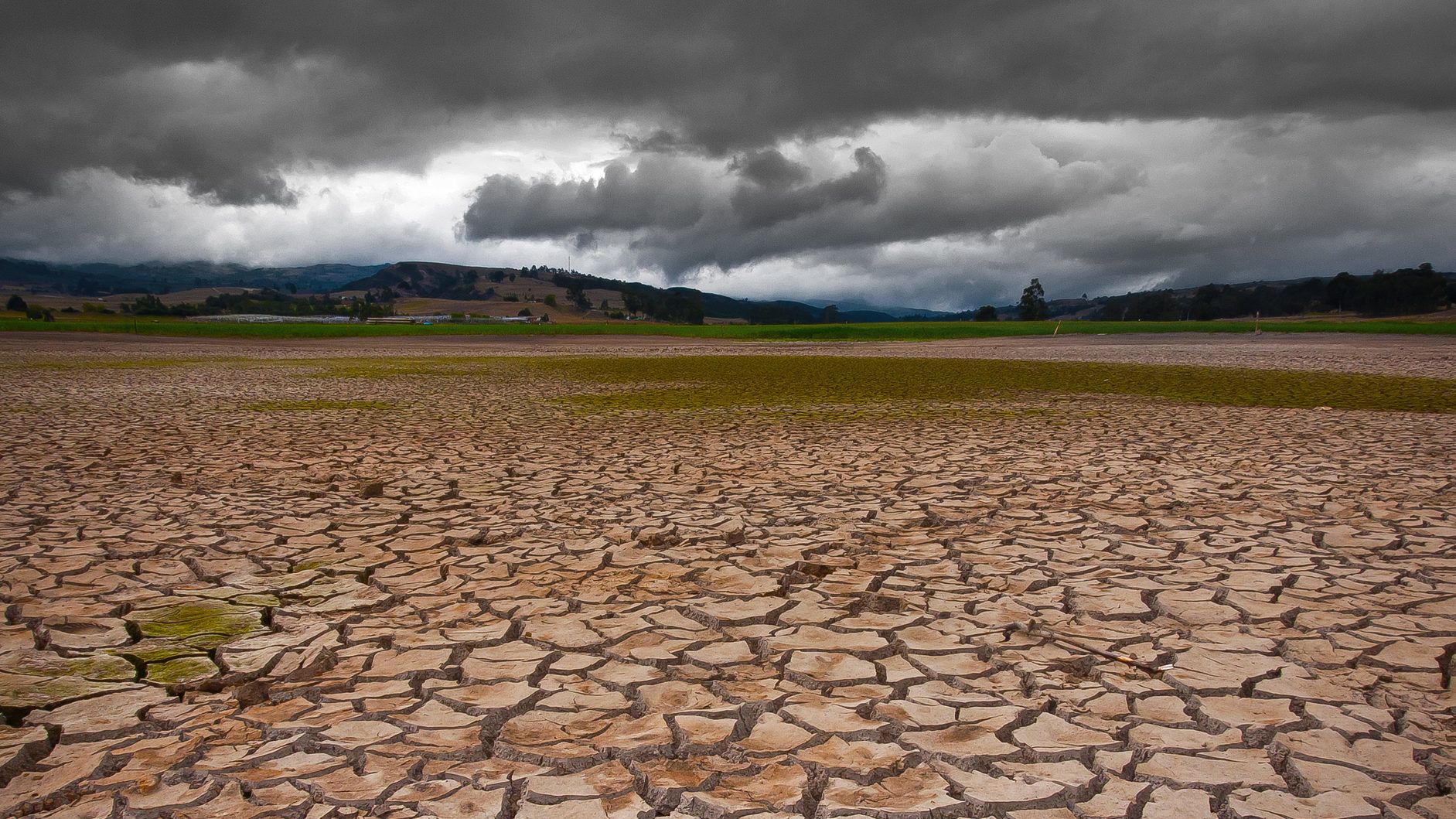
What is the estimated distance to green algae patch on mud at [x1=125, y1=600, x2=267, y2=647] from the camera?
3.86 m

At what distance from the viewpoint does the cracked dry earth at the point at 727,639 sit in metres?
2.62

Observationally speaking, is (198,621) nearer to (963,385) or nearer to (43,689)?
(43,689)

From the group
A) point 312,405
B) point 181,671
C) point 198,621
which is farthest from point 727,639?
point 312,405

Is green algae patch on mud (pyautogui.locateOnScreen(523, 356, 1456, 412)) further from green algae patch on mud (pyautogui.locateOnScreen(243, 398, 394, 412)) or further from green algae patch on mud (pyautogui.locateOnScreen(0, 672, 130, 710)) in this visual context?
green algae patch on mud (pyautogui.locateOnScreen(0, 672, 130, 710))

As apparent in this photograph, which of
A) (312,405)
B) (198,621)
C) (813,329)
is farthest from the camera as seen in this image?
(813,329)

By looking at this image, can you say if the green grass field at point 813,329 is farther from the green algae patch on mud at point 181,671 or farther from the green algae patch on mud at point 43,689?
the green algae patch on mud at point 43,689

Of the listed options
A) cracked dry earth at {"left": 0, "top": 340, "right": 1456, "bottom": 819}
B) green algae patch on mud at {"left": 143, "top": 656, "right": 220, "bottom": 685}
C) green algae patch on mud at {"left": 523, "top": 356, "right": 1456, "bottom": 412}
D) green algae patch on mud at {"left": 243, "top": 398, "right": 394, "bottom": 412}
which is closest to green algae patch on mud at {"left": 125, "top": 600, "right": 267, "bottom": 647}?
cracked dry earth at {"left": 0, "top": 340, "right": 1456, "bottom": 819}

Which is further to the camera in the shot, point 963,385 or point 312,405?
point 963,385

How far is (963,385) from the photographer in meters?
18.6

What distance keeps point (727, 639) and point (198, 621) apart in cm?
268

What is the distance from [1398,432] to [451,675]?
39.0 feet

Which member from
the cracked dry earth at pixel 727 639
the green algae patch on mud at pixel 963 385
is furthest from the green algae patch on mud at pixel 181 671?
the green algae patch on mud at pixel 963 385

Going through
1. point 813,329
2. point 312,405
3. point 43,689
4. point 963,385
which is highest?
point 813,329

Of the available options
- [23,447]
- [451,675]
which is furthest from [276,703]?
[23,447]
